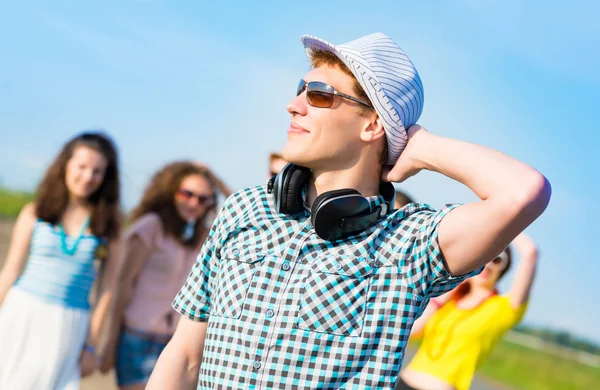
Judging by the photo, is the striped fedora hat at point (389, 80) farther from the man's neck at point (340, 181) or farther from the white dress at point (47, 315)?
the white dress at point (47, 315)

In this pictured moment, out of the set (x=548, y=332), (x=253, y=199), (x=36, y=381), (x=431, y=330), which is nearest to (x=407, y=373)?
(x=431, y=330)

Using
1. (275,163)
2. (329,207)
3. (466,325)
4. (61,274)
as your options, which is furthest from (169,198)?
(329,207)

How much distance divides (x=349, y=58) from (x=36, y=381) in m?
3.96

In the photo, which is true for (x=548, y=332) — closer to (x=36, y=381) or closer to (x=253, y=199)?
(x=36, y=381)

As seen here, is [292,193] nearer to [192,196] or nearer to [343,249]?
[343,249]

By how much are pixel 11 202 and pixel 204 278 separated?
87.8 ft

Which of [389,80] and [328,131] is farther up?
[389,80]

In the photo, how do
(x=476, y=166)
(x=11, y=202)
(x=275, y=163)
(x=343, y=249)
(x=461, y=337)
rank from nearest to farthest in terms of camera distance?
(x=476, y=166) → (x=343, y=249) → (x=461, y=337) → (x=275, y=163) → (x=11, y=202)

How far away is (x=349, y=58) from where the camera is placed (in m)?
2.71

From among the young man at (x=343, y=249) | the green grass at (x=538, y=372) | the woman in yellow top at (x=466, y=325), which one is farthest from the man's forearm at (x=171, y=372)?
the green grass at (x=538, y=372)

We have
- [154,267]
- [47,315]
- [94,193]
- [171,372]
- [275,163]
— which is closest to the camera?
[171,372]

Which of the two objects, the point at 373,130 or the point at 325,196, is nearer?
the point at 325,196

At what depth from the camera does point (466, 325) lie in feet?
20.3

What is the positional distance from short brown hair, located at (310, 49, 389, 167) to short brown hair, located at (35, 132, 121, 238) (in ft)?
11.7
